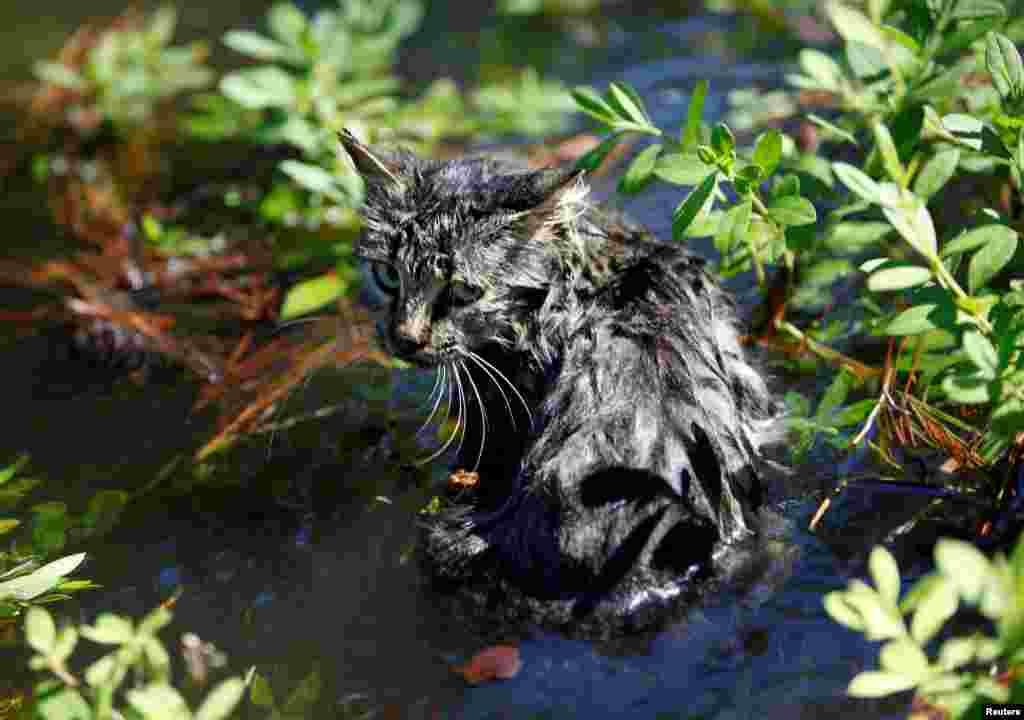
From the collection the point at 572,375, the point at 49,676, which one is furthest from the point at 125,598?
the point at 572,375

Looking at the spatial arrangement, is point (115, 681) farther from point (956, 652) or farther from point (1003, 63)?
point (1003, 63)

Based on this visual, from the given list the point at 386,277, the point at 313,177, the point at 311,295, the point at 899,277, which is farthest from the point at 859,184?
the point at 313,177

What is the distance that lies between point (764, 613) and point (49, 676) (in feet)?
6.27

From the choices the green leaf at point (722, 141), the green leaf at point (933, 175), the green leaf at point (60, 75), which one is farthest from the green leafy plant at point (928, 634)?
the green leaf at point (60, 75)

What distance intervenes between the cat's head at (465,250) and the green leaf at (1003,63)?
1099 millimetres

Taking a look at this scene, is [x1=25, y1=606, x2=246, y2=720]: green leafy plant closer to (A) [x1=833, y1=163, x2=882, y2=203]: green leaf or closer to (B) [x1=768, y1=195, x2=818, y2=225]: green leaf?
(A) [x1=833, y1=163, x2=882, y2=203]: green leaf

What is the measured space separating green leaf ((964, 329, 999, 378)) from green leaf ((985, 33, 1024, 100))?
0.77 meters

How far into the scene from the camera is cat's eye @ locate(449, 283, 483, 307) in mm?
3191

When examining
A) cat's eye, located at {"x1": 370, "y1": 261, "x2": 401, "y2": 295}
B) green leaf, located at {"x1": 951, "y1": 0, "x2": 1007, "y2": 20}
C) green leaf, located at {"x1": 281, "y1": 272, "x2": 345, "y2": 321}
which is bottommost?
green leaf, located at {"x1": 281, "y1": 272, "x2": 345, "y2": 321}

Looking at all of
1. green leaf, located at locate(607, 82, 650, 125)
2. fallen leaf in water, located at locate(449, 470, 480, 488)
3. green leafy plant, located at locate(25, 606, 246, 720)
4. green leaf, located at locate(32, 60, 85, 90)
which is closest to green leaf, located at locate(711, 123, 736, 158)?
green leaf, located at locate(607, 82, 650, 125)

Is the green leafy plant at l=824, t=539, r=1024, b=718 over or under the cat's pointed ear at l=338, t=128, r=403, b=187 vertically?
under

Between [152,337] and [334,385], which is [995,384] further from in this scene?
[152,337]

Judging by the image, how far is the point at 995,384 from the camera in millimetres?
2424

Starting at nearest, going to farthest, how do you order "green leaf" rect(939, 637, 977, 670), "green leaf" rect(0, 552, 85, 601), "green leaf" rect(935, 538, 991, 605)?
"green leaf" rect(935, 538, 991, 605) < "green leaf" rect(939, 637, 977, 670) < "green leaf" rect(0, 552, 85, 601)
